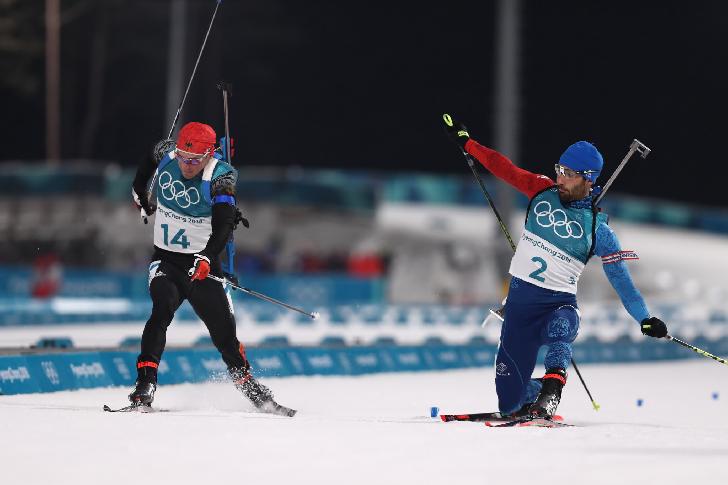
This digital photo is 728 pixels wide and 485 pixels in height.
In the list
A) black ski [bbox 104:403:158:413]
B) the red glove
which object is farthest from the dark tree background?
black ski [bbox 104:403:158:413]

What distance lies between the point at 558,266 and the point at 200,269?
2494 millimetres

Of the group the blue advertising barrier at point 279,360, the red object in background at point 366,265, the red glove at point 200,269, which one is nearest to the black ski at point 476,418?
the red glove at point 200,269

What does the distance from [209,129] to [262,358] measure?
17.1 feet

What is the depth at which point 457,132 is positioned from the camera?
34.4 feet

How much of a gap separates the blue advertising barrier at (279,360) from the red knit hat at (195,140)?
110 inches

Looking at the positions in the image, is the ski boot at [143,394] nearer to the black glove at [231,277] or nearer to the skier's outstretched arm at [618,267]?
the black glove at [231,277]

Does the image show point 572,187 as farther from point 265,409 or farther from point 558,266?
point 265,409

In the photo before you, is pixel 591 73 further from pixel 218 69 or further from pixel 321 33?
pixel 218 69

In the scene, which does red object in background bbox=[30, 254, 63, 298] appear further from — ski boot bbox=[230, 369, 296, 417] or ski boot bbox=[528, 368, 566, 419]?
ski boot bbox=[528, 368, 566, 419]

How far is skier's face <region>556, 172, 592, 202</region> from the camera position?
9.77 m

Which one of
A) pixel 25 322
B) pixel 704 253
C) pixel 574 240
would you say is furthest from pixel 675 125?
pixel 574 240

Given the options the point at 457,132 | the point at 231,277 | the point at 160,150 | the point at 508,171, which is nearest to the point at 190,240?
the point at 231,277

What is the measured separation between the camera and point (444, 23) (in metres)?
70.6

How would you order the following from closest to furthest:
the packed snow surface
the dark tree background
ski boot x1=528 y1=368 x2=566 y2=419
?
1. the packed snow surface
2. ski boot x1=528 y1=368 x2=566 y2=419
3. the dark tree background
